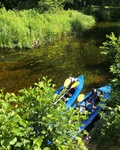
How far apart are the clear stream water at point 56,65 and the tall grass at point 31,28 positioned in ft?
2.29

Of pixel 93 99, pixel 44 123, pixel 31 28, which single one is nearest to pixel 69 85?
pixel 93 99

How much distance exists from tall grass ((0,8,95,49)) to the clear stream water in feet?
2.29

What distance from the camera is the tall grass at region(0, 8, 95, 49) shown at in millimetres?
16406

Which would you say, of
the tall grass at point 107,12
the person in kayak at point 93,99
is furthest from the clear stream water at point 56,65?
the tall grass at point 107,12

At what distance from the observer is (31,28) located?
17516mm

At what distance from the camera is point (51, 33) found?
18.6 metres

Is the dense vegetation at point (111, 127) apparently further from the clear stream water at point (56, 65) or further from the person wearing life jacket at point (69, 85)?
the clear stream water at point (56, 65)

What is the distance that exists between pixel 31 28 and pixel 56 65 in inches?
187

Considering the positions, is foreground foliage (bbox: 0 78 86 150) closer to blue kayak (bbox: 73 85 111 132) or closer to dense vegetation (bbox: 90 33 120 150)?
dense vegetation (bbox: 90 33 120 150)

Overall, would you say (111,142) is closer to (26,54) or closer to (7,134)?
(7,134)

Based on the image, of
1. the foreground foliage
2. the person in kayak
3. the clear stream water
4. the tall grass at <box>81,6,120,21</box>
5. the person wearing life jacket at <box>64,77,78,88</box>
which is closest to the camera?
the foreground foliage

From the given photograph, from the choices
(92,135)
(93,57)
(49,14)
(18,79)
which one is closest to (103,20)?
(49,14)

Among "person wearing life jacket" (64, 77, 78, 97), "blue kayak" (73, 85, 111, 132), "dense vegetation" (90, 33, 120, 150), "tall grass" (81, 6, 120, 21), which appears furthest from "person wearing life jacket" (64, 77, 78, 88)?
"tall grass" (81, 6, 120, 21)

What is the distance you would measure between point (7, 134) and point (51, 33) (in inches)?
630
